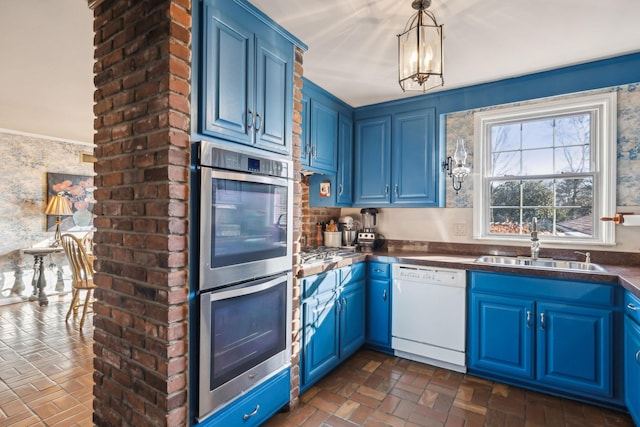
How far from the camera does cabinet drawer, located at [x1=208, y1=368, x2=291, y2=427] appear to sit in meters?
1.67

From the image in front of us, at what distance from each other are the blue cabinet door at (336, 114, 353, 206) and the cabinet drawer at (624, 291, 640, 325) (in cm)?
223

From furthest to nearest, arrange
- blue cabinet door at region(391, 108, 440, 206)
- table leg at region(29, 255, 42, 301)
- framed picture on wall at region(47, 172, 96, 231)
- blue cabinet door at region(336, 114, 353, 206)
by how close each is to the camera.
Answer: framed picture on wall at region(47, 172, 96, 231)
table leg at region(29, 255, 42, 301)
blue cabinet door at region(336, 114, 353, 206)
blue cabinet door at region(391, 108, 440, 206)

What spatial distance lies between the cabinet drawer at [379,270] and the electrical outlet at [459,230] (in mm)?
836

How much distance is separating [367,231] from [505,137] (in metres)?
1.58

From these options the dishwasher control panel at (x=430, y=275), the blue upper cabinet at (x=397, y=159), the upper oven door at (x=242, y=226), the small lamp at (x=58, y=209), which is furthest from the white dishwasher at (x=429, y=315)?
the small lamp at (x=58, y=209)

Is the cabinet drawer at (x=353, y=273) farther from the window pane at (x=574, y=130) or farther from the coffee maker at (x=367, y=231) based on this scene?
the window pane at (x=574, y=130)

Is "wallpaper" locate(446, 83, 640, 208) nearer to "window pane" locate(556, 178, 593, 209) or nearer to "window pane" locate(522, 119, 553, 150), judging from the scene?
"window pane" locate(556, 178, 593, 209)

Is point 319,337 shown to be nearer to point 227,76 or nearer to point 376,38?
A: point 227,76

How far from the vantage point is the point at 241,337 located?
1761 mm

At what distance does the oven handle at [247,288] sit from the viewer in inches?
62.9

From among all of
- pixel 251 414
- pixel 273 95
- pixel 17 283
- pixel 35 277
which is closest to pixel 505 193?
pixel 273 95

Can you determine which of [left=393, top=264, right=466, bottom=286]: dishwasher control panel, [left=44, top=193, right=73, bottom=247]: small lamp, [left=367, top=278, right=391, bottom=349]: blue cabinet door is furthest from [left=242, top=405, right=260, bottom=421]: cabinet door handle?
[left=44, top=193, right=73, bottom=247]: small lamp

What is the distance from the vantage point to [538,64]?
2566 mm

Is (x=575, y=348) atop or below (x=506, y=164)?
below
